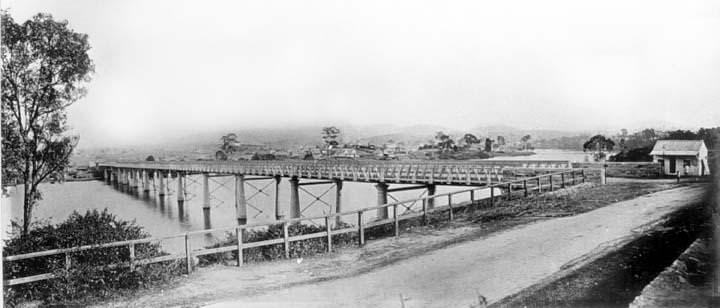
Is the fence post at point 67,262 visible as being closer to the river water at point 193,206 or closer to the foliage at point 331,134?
the foliage at point 331,134

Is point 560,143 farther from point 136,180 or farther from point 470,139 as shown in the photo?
point 136,180

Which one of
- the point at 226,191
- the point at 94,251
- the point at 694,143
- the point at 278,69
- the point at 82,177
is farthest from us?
the point at 82,177

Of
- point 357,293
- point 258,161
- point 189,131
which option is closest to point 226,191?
point 258,161

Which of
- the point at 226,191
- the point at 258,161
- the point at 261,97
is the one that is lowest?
the point at 226,191

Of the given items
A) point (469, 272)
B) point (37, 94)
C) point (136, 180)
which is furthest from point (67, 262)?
point (136, 180)

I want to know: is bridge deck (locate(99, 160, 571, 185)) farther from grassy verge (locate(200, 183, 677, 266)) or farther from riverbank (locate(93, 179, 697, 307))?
riverbank (locate(93, 179, 697, 307))

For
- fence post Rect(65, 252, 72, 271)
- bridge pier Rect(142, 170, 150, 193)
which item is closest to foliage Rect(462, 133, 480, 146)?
fence post Rect(65, 252, 72, 271)

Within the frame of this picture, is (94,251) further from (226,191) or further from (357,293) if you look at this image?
(226,191)

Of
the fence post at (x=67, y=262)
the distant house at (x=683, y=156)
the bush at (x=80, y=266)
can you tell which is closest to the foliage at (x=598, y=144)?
the distant house at (x=683, y=156)
